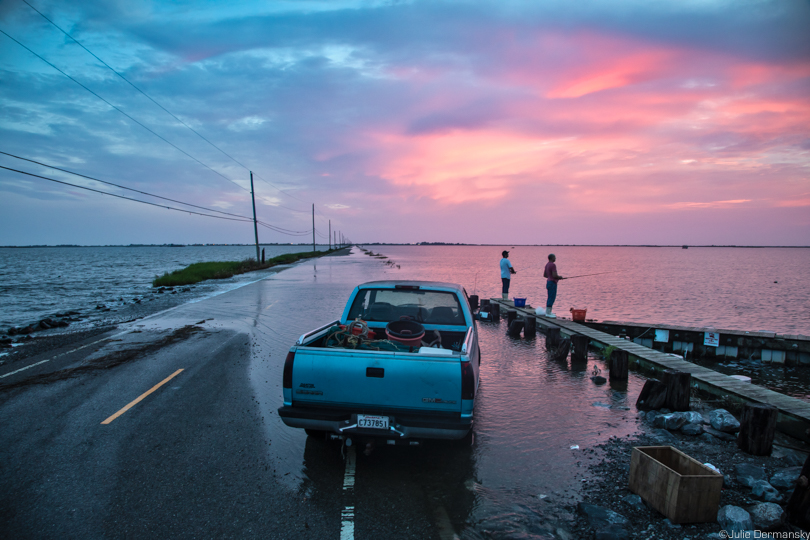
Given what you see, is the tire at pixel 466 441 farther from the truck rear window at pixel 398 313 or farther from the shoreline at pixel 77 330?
the shoreline at pixel 77 330

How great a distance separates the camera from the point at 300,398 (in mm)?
4246

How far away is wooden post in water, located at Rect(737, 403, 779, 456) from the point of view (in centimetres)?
457

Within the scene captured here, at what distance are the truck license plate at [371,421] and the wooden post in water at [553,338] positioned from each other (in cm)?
762

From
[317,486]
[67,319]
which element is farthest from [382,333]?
[67,319]

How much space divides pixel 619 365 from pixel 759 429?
10.3 ft

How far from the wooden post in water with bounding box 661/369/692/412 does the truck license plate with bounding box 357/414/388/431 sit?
4.61 m

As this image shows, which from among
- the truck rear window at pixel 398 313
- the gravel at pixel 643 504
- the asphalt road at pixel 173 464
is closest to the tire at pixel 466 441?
the asphalt road at pixel 173 464

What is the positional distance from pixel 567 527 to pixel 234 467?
3427 millimetres

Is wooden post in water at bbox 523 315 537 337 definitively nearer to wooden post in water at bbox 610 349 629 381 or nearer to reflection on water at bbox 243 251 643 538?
reflection on water at bbox 243 251 643 538

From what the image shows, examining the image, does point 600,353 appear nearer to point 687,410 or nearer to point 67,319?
point 687,410

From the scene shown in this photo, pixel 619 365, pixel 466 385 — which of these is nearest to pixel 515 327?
pixel 619 365

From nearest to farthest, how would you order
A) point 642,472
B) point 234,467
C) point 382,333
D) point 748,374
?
point 642,472, point 234,467, point 382,333, point 748,374

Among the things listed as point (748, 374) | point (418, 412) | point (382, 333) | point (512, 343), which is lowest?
point (748, 374)

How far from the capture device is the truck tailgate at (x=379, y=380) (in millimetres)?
3998
